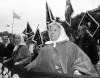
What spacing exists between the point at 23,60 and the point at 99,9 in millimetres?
44694

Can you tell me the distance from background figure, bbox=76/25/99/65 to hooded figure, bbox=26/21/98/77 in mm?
1140

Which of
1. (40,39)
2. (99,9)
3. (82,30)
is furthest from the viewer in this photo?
(99,9)

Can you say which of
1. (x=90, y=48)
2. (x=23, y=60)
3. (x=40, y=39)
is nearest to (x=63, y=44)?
(x=90, y=48)

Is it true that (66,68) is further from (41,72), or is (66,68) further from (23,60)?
(23,60)

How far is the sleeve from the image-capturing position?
13.0 ft

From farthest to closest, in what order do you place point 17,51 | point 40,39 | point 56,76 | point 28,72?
point 40,39 → point 17,51 → point 28,72 → point 56,76

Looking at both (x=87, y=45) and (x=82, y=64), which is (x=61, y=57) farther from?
(x=87, y=45)

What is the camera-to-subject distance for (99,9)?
161 feet

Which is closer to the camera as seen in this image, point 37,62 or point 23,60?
point 37,62

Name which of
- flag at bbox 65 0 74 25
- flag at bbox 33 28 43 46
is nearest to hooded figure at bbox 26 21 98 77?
flag at bbox 33 28 43 46

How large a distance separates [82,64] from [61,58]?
1.39ft

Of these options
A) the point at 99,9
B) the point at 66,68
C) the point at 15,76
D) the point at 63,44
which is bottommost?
the point at 15,76

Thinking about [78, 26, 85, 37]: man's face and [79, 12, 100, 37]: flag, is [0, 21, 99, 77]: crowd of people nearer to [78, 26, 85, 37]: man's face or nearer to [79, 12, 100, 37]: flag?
[78, 26, 85, 37]: man's face

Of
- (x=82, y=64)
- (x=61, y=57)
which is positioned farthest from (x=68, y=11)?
(x=82, y=64)
